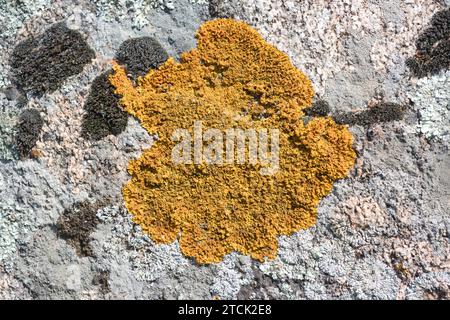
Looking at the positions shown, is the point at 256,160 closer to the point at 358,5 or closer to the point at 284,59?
the point at 284,59

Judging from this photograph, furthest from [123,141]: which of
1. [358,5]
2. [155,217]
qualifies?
[358,5]

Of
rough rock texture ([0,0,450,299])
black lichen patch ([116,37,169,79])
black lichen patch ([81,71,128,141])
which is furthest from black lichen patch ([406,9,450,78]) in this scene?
black lichen patch ([81,71,128,141])

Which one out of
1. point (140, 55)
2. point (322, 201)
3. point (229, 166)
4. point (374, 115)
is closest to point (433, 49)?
point (374, 115)

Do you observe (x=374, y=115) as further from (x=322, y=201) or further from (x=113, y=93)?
(x=113, y=93)

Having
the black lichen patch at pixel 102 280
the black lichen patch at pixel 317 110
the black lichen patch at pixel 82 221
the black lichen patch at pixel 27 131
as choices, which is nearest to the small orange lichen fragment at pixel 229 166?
the black lichen patch at pixel 317 110

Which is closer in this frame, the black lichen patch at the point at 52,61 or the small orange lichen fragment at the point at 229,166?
the small orange lichen fragment at the point at 229,166

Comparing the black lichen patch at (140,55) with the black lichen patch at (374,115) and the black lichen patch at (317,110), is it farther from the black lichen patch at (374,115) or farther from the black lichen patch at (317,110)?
the black lichen patch at (374,115)
